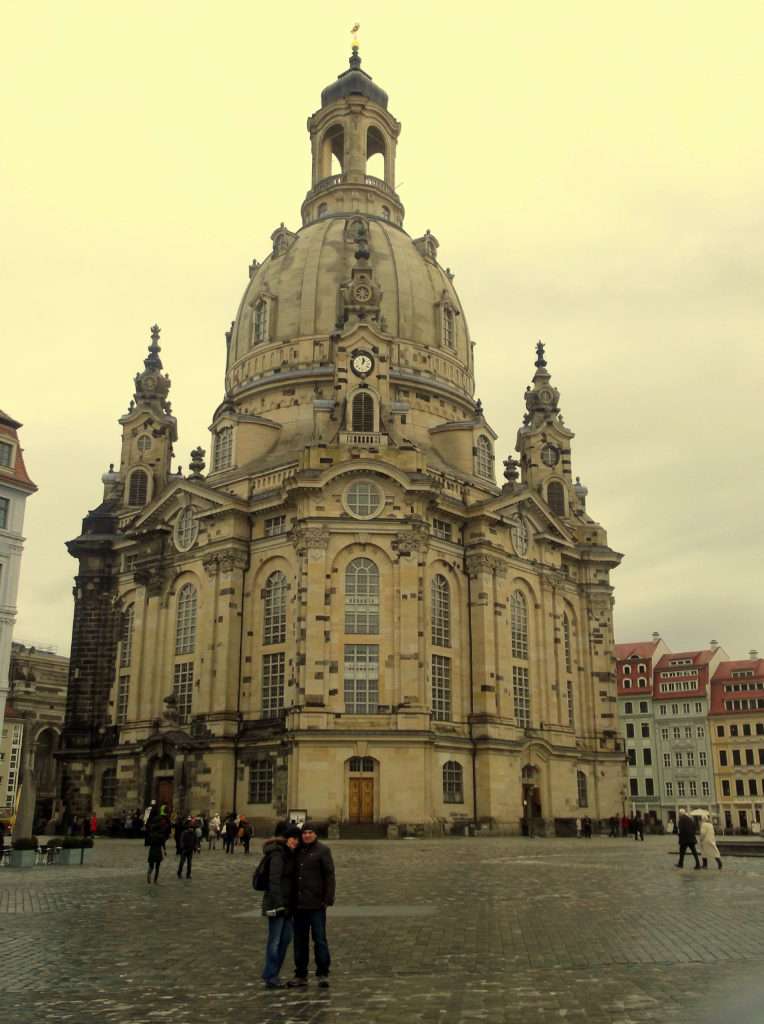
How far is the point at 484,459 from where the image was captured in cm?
7438

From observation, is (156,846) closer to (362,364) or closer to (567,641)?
(362,364)

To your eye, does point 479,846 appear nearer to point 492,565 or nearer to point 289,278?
point 492,565

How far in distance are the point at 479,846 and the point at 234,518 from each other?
26479 mm

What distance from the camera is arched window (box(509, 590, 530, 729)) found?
6531 cm

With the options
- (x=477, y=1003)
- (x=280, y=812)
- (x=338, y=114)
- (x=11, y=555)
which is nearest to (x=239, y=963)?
(x=477, y=1003)

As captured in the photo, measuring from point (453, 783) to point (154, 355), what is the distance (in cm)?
4359

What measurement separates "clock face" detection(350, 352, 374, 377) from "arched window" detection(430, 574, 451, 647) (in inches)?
542

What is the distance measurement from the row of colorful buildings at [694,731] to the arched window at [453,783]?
149 ft

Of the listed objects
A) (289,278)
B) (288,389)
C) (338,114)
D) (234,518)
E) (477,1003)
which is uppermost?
(338,114)

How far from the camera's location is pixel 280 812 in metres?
55.3

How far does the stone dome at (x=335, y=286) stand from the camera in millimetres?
75000

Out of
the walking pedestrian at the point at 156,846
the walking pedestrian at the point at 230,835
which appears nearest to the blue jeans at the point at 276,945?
the walking pedestrian at the point at 156,846

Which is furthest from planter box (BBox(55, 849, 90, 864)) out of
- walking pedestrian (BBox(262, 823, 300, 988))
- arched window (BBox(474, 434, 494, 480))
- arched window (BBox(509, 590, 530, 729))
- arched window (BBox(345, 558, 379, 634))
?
arched window (BBox(474, 434, 494, 480))

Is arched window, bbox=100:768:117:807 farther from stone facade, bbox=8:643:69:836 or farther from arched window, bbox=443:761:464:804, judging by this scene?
arched window, bbox=443:761:464:804
